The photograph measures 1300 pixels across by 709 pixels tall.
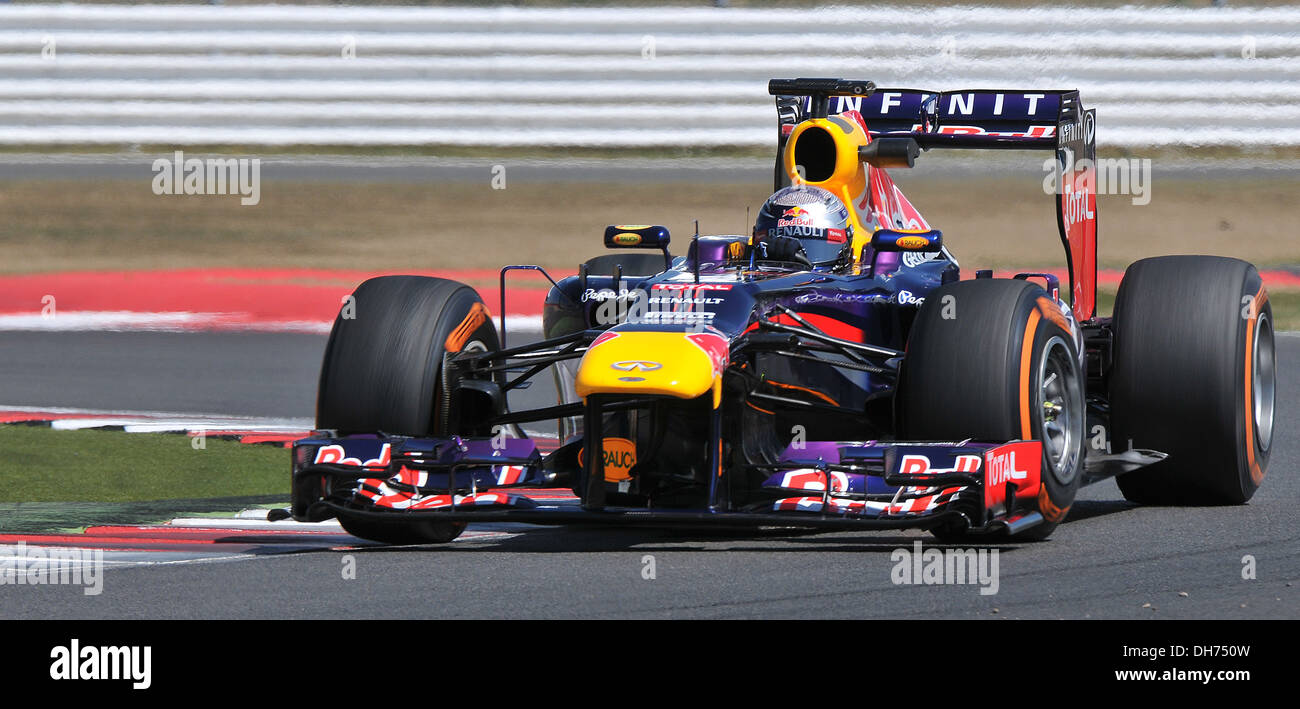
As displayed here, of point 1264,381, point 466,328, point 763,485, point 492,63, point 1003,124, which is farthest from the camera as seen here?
point 492,63

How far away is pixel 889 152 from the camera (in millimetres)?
8500

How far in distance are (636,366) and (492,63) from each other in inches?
564

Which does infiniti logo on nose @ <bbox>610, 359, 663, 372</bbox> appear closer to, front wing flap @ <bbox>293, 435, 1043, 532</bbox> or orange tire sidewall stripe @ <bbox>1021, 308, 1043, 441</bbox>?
front wing flap @ <bbox>293, 435, 1043, 532</bbox>

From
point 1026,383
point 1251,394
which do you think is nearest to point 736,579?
point 1026,383

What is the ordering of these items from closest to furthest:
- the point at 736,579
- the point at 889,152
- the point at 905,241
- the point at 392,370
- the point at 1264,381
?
the point at 736,579 → the point at 392,370 → the point at 905,241 → the point at 889,152 → the point at 1264,381

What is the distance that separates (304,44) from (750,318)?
14338 mm

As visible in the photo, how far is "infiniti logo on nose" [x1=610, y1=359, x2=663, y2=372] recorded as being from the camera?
6.59 metres

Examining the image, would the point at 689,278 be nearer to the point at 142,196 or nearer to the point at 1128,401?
the point at 1128,401

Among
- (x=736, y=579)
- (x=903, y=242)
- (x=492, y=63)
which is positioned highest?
(x=492, y=63)

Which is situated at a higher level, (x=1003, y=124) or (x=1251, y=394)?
(x=1003, y=124)

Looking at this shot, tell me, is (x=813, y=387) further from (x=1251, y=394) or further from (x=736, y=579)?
(x=1251, y=394)

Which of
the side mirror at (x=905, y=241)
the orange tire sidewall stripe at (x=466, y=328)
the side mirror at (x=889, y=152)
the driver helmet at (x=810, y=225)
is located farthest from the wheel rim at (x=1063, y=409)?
the orange tire sidewall stripe at (x=466, y=328)

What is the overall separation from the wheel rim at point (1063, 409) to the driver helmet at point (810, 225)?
1.19 metres
